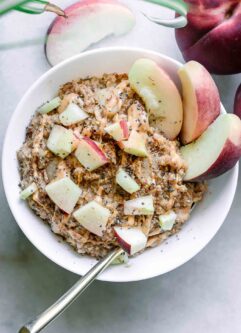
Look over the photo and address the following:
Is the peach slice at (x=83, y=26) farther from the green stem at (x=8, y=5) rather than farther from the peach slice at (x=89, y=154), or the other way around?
the green stem at (x=8, y=5)

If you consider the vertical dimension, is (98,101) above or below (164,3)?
below

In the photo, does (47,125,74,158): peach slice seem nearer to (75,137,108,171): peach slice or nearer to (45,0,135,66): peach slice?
(75,137,108,171): peach slice

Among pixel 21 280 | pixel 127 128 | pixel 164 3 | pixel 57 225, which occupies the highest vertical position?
pixel 164 3

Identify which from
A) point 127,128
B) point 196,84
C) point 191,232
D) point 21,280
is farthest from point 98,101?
point 21,280

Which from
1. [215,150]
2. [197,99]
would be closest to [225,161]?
[215,150]

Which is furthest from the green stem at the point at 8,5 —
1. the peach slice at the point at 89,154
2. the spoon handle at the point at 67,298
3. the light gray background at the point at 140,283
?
the light gray background at the point at 140,283

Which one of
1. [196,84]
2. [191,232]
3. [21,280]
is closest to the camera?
[196,84]

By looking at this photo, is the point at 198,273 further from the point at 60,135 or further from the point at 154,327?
the point at 60,135
